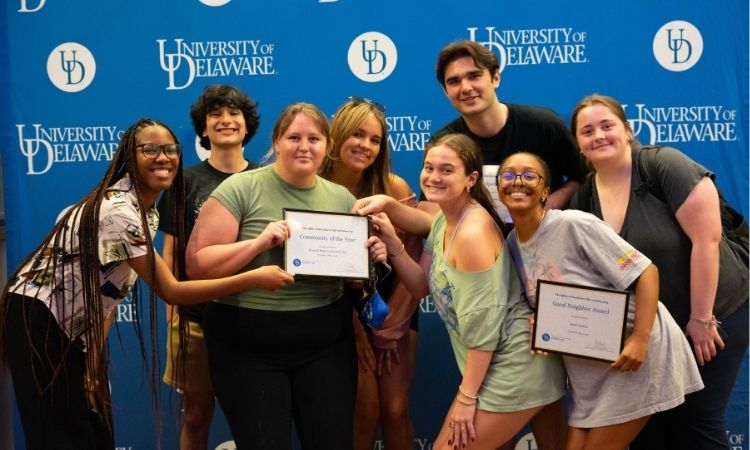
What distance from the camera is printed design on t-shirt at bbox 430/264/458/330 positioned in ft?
8.91

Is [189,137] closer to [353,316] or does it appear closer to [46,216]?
[46,216]

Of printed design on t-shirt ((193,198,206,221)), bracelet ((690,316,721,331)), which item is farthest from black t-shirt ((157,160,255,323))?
bracelet ((690,316,721,331))

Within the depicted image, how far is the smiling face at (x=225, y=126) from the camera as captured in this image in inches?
135

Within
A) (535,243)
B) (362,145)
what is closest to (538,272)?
(535,243)

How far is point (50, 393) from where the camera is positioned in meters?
2.46

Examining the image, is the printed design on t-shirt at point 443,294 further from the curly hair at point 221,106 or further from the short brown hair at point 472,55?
the curly hair at point 221,106

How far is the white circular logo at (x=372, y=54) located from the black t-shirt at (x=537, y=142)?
765mm

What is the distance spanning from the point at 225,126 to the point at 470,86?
1122 mm

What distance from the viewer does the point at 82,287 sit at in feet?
8.14

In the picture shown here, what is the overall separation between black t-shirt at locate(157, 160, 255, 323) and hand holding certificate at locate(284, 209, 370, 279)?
30.9 inches

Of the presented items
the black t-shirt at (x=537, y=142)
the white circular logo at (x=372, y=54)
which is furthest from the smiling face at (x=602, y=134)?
the white circular logo at (x=372, y=54)

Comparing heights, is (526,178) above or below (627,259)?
above

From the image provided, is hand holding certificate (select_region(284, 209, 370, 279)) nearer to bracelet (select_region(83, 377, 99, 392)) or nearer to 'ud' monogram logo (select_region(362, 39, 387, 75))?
bracelet (select_region(83, 377, 99, 392))

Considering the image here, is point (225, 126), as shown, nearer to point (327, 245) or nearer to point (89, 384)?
point (327, 245)
